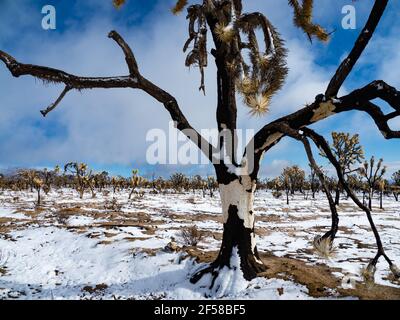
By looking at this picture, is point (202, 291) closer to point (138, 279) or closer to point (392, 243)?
point (138, 279)

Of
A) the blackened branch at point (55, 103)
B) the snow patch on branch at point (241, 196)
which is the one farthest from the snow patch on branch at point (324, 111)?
the blackened branch at point (55, 103)

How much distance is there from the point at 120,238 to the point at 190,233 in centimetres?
234

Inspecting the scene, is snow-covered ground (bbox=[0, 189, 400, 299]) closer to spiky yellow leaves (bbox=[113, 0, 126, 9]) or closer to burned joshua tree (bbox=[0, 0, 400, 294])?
burned joshua tree (bbox=[0, 0, 400, 294])

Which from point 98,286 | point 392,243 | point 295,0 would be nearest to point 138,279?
point 98,286

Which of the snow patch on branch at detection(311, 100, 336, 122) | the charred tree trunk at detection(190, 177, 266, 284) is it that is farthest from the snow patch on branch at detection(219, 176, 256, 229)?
the snow patch on branch at detection(311, 100, 336, 122)

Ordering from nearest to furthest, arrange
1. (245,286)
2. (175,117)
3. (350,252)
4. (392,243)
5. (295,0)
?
(295,0), (245,286), (175,117), (350,252), (392,243)

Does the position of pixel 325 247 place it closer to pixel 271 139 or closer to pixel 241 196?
pixel 241 196

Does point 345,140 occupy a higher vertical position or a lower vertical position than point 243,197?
higher

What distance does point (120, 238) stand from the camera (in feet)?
32.2

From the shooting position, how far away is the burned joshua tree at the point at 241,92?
426 cm

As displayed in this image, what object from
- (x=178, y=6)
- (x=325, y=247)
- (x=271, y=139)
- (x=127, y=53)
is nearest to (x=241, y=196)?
(x=271, y=139)

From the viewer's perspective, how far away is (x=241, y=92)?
4551 mm

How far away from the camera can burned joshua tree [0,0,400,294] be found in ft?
14.0

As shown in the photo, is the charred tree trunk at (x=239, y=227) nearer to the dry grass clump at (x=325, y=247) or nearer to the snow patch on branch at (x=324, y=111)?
the snow patch on branch at (x=324, y=111)
